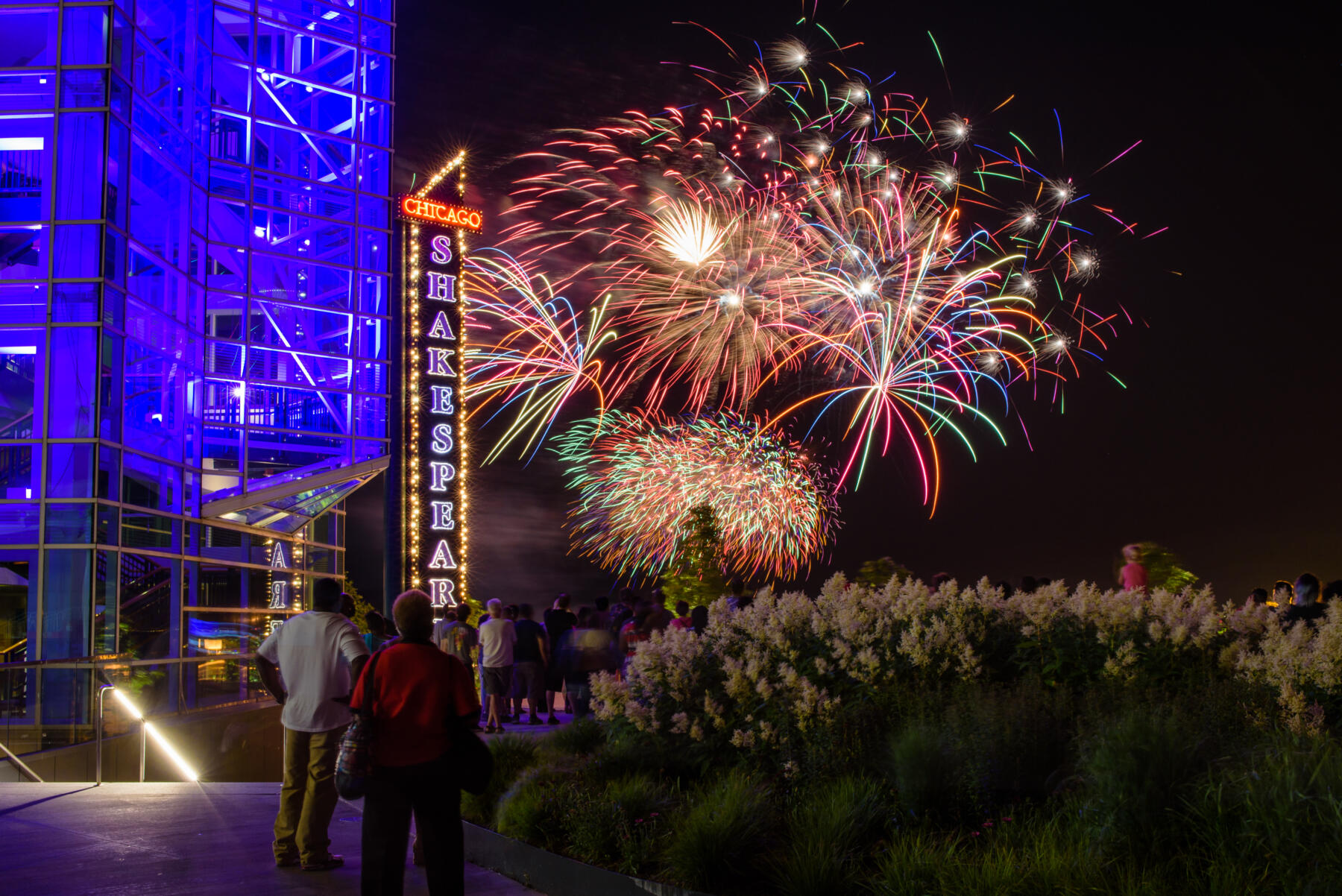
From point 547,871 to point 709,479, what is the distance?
2448cm

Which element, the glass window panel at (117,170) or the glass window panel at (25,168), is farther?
the glass window panel at (25,168)

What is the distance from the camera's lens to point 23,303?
19422mm

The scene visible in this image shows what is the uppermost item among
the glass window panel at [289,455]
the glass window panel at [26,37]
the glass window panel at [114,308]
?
the glass window panel at [26,37]

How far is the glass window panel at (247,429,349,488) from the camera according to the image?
24.8 metres

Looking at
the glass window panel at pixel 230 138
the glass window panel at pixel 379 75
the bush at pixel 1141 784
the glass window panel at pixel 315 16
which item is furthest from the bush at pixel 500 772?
Answer: the glass window panel at pixel 315 16

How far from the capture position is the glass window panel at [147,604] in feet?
64.3

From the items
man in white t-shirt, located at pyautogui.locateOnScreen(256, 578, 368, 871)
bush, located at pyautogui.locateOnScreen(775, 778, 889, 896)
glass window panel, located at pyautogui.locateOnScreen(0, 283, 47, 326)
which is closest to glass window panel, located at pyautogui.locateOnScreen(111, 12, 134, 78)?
glass window panel, located at pyautogui.locateOnScreen(0, 283, 47, 326)

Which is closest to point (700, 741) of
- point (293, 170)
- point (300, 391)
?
point (300, 391)

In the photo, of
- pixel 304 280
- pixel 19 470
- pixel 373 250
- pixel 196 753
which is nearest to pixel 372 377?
pixel 373 250

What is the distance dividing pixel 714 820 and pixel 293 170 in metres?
26.2

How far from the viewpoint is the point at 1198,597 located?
891 cm

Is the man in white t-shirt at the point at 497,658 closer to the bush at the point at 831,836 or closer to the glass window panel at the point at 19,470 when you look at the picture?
the glass window panel at the point at 19,470

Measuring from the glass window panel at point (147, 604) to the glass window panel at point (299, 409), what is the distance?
16.1 ft

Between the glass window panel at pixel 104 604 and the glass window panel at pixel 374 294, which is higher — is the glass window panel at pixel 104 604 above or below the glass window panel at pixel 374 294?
below
